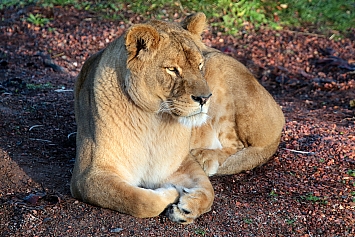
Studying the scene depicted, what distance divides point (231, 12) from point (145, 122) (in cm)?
542

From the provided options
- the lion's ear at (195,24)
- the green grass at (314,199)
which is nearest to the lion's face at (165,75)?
the lion's ear at (195,24)

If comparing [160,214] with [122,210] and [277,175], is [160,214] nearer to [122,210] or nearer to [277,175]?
[122,210]

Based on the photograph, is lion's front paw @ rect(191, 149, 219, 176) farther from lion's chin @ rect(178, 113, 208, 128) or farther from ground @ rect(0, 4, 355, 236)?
lion's chin @ rect(178, 113, 208, 128)

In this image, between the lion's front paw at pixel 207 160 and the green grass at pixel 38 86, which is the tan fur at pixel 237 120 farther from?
the green grass at pixel 38 86

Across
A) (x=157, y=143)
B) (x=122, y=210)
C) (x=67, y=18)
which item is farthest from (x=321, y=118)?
(x=67, y=18)

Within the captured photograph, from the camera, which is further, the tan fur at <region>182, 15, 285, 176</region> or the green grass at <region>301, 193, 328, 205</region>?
the tan fur at <region>182, 15, 285, 176</region>

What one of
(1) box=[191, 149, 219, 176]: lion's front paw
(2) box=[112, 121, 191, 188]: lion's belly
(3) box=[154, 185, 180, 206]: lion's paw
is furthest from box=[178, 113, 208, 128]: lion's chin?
(1) box=[191, 149, 219, 176]: lion's front paw

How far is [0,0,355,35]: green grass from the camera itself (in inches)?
356

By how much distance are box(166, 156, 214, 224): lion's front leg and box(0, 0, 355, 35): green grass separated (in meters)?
4.77

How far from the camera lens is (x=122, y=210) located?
3.88m

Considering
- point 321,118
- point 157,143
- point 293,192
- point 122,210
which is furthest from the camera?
point 321,118

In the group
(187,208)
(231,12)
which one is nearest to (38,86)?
(187,208)

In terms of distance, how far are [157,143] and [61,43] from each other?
175 inches

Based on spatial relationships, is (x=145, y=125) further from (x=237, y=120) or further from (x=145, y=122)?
(x=237, y=120)
